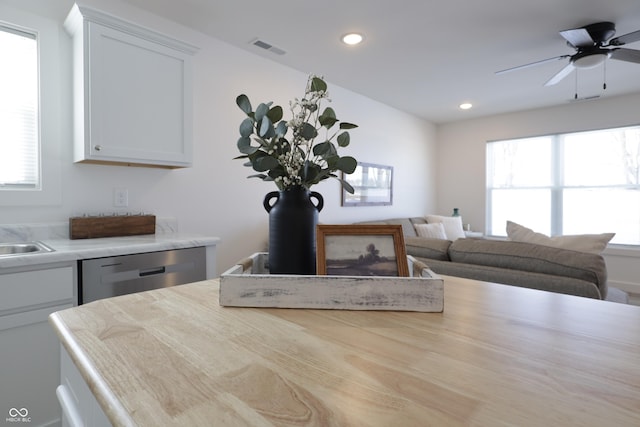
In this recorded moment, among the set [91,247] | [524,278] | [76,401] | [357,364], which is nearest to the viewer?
[357,364]

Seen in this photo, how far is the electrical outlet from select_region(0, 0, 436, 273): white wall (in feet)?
0.09

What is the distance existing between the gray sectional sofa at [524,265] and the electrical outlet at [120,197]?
2.05 meters

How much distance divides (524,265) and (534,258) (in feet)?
Result: 0.21

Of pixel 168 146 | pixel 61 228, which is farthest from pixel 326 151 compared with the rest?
pixel 61 228

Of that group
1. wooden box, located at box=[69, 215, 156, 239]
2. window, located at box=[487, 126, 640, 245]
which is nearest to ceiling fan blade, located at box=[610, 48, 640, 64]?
window, located at box=[487, 126, 640, 245]

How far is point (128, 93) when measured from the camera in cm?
198

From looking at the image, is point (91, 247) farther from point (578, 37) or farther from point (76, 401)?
point (578, 37)

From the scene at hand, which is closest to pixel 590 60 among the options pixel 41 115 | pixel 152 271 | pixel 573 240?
pixel 573 240

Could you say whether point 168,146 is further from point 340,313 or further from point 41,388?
point 340,313

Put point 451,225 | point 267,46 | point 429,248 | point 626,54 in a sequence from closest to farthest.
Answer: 1. point 429,248
2. point 626,54
3. point 267,46
4. point 451,225

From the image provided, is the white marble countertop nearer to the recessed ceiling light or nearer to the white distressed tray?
the white distressed tray

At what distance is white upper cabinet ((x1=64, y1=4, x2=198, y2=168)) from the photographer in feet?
6.08

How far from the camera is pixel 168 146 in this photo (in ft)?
7.17
